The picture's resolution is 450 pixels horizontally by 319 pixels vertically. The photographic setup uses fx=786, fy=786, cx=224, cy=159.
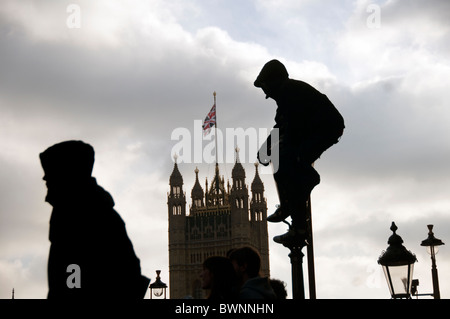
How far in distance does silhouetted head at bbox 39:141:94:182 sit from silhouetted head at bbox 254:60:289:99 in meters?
2.62

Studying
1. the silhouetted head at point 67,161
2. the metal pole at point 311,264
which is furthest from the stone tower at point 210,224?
the silhouetted head at point 67,161

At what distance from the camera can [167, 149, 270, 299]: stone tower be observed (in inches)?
4195

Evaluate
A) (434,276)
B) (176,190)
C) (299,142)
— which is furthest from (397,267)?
(176,190)

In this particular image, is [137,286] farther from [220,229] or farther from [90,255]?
[220,229]

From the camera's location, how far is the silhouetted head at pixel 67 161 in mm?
3953

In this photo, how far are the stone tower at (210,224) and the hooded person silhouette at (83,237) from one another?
10136 centimetres

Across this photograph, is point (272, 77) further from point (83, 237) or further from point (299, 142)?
point (83, 237)

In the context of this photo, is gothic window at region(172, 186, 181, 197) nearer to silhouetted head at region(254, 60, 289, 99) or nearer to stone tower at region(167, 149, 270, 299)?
stone tower at region(167, 149, 270, 299)

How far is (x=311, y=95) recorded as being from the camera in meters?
6.14

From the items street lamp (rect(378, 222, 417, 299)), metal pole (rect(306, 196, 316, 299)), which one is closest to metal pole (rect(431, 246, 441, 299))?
street lamp (rect(378, 222, 417, 299))

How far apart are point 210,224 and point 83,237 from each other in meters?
107

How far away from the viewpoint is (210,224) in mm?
110312

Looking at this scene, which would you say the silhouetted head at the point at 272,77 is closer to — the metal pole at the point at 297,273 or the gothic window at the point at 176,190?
the metal pole at the point at 297,273
